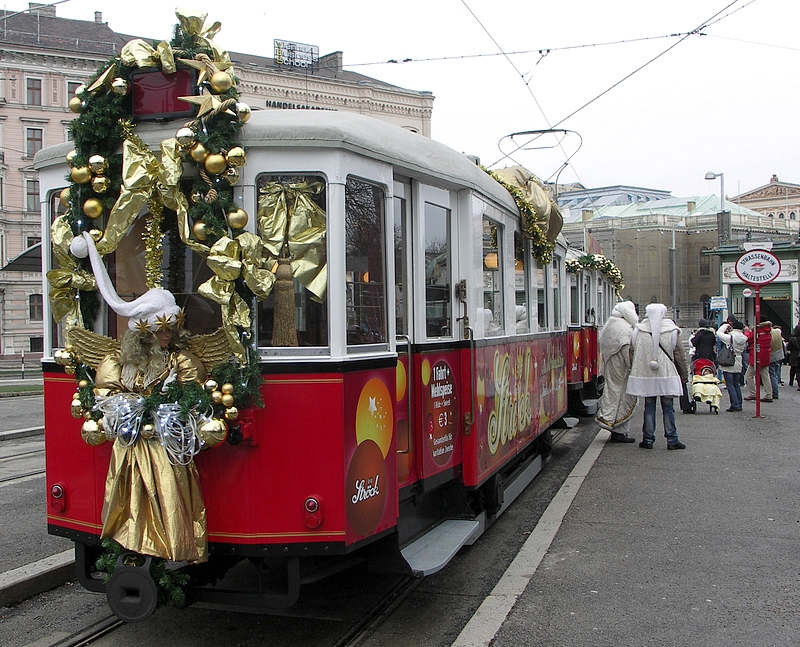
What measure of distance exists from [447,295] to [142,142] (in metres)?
2.31

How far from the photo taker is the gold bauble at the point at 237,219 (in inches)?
164

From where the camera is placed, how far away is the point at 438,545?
538cm

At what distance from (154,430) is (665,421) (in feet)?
27.6

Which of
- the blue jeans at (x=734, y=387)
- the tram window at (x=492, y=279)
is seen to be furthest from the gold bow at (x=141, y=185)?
the blue jeans at (x=734, y=387)

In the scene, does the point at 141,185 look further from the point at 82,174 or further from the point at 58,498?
the point at 58,498

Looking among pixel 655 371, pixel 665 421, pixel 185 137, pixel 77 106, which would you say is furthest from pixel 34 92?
pixel 185 137

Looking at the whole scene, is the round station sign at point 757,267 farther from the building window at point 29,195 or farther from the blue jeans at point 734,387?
the building window at point 29,195

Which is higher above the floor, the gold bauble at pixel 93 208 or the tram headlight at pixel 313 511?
the gold bauble at pixel 93 208

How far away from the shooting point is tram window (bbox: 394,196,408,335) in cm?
518

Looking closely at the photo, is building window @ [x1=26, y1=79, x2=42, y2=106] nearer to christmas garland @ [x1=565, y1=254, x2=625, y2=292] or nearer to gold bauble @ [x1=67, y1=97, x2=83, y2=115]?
christmas garland @ [x1=565, y1=254, x2=625, y2=292]

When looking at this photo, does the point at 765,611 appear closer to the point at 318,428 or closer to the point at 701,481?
the point at 318,428

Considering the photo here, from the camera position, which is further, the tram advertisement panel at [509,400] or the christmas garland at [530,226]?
the christmas garland at [530,226]

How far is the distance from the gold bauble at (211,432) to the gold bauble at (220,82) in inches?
64.5

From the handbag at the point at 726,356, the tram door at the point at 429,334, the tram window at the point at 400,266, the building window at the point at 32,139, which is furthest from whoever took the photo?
the building window at the point at 32,139
